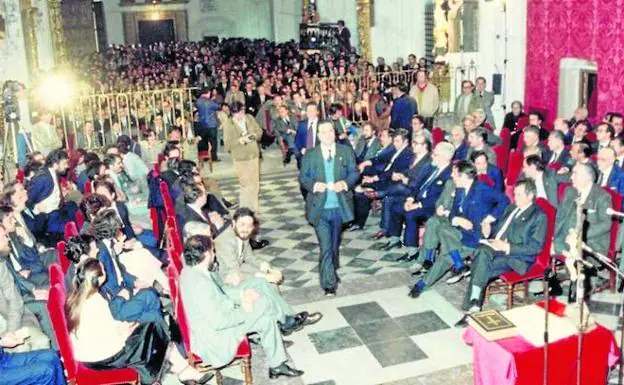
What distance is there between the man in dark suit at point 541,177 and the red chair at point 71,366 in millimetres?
4356

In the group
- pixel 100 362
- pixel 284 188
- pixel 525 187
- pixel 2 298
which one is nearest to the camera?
pixel 100 362

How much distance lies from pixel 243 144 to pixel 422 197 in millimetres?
2704

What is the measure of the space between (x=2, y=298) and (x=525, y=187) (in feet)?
14.1

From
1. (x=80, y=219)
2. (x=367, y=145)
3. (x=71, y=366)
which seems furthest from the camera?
(x=367, y=145)

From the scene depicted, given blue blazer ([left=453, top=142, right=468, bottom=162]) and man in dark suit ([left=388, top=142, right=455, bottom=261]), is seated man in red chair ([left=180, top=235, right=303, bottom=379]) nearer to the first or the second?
man in dark suit ([left=388, top=142, right=455, bottom=261])

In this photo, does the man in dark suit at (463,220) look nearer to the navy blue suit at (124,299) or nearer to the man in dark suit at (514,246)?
the man in dark suit at (514,246)

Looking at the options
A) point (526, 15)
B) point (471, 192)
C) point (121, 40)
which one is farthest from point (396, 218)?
point (121, 40)

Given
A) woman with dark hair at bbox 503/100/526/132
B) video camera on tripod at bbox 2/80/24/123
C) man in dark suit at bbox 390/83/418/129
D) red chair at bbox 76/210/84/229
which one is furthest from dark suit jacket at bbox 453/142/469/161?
video camera on tripod at bbox 2/80/24/123

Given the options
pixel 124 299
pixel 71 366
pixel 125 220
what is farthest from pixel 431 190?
pixel 71 366

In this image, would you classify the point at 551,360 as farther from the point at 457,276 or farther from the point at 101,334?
the point at 101,334

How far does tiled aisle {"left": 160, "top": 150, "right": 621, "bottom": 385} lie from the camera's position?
5.41 m

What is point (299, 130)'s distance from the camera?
9883 millimetres

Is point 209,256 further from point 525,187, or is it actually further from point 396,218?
point 396,218

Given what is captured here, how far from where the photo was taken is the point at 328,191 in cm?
675
